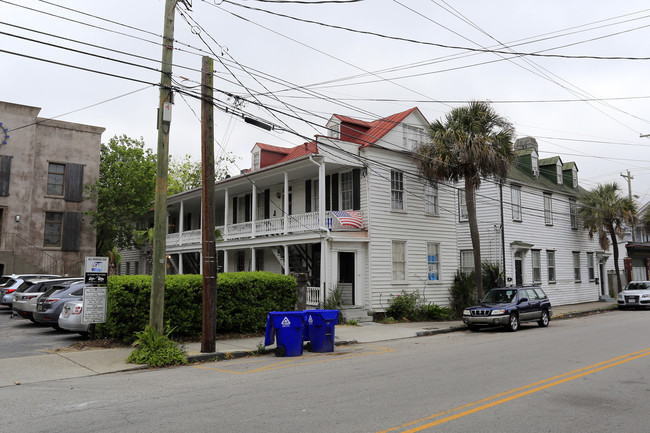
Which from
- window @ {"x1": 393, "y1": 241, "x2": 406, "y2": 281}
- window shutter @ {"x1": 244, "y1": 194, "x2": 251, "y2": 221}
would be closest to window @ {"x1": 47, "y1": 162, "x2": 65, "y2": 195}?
window shutter @ {"x1": 244, "y1": 194, "x2": 251, "y2": 221}

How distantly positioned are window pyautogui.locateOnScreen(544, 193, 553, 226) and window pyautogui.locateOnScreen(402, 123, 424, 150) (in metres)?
10.8

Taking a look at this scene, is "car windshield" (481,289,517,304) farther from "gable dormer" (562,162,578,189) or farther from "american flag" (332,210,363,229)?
"gable dormer" (562,162,578,189)

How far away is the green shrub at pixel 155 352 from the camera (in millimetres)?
10812

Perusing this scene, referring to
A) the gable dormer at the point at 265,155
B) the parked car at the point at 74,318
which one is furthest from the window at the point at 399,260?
the parked car at the point at 74,318

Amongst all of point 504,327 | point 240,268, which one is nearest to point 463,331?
point 504,327

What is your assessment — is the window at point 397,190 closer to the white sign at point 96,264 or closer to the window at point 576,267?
the white sign at point 96,264

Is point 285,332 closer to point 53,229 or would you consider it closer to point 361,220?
point 361,220

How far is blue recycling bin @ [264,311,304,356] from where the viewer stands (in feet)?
39.3

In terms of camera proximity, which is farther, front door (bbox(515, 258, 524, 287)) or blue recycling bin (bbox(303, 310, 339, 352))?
front door (bbox(515, 258, 524, 287))

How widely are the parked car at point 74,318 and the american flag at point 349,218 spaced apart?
957 centimetres

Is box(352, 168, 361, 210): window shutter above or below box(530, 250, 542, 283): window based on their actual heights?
above

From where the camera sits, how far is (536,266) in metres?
27.6

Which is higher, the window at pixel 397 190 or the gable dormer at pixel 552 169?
the gable dormer at pixel 552 169

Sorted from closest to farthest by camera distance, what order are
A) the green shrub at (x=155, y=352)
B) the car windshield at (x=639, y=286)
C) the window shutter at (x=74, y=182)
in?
1. the green shrub at (x=155, y=352)
2. the car windshield at (x=639, y=286)
3. the window shutter at (x=74, y=182)
